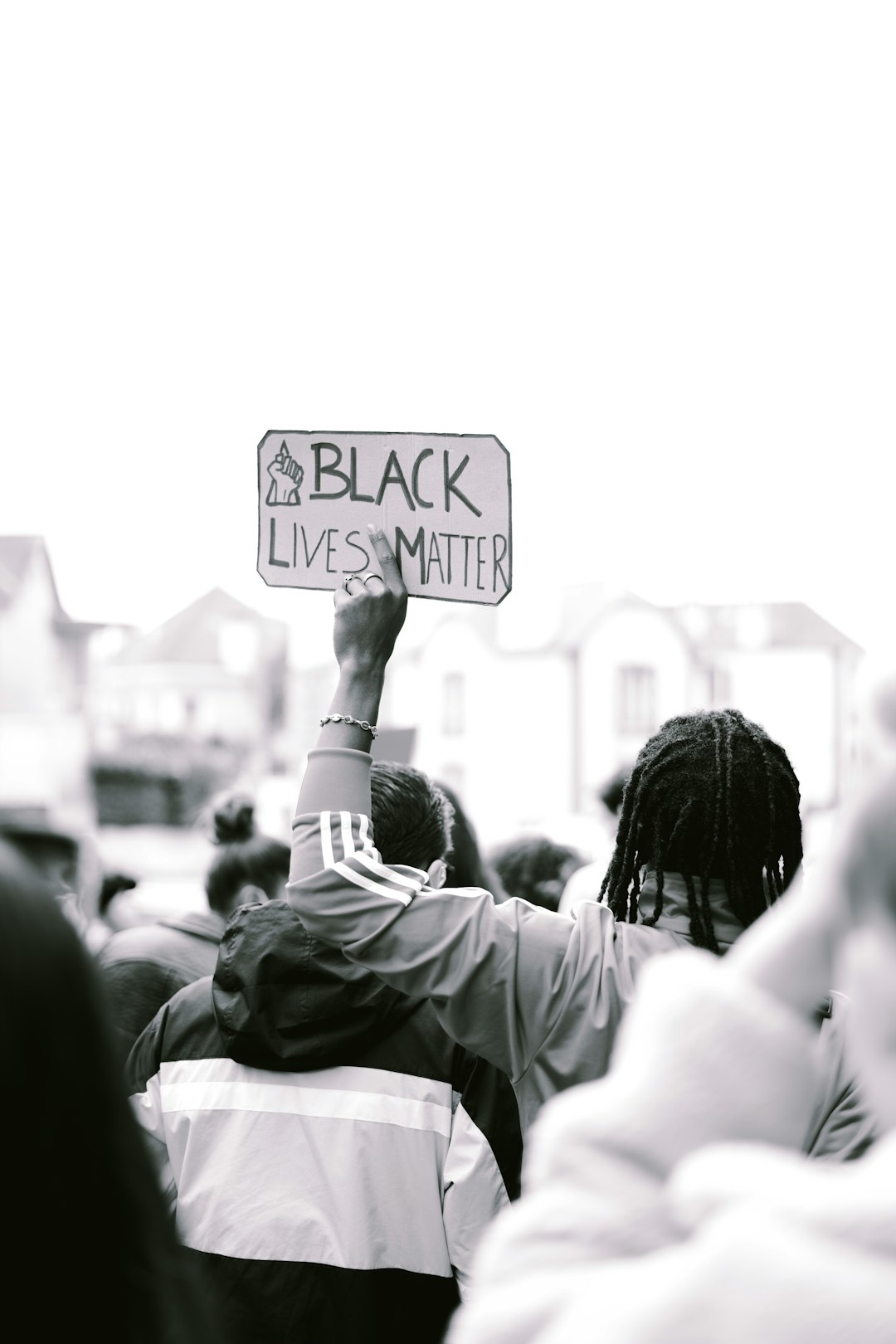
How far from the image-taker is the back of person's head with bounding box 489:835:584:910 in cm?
461

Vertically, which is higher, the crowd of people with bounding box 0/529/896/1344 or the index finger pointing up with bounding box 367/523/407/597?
the index finger pointing up with bounding box 367/523/407/597

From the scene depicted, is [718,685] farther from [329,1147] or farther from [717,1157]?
[717,1157]

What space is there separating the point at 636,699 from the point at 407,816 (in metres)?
20.4

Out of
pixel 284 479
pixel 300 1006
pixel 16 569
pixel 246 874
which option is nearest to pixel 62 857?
pixel 246 874

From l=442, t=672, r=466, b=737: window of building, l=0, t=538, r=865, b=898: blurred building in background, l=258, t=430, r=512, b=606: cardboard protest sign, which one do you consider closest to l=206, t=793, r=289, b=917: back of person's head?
l=258, t=430, r=512, b=606: cardboard protest sign

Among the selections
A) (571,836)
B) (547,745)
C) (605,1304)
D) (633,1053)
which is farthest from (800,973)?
(547,745)

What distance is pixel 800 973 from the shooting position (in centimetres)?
81

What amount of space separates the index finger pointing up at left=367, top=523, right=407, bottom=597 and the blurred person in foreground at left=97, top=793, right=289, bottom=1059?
3.84 ft

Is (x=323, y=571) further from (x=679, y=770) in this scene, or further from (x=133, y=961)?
(x=133, y=961)

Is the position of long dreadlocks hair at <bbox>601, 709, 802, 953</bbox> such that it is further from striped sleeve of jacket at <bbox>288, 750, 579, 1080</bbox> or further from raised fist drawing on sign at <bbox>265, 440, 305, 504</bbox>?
raised fist drawing on sign at <bbox>265, 440, 305, 504</bbox>

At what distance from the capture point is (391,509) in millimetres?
2070

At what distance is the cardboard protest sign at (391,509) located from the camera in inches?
79.3

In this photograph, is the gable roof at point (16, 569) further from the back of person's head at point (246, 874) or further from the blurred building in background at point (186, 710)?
the back of person's head at point (246, 874)

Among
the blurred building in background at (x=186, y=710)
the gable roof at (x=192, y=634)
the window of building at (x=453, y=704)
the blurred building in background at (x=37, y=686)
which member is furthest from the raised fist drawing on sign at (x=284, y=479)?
the gable roof at (x=192, y=634)
